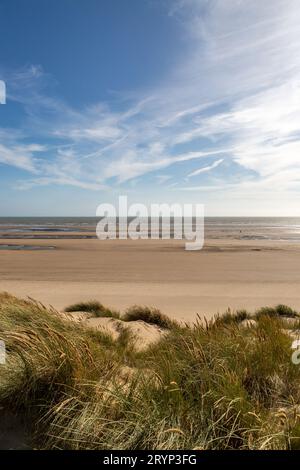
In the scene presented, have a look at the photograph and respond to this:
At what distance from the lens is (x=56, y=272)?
16922 millimetres

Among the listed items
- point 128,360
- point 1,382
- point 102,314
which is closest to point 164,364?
point 128,360

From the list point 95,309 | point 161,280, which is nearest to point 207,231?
point 161,280

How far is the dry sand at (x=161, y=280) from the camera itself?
1095cm

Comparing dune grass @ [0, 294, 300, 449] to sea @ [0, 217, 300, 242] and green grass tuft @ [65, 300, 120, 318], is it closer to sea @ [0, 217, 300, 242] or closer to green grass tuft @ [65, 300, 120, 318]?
green grass tuft @ [65, 300, 120, 318]

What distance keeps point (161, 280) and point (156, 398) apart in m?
12.1

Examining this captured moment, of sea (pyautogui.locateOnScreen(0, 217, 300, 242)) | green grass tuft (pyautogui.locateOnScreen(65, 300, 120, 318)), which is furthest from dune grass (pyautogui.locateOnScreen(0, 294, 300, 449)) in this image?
sea (pyautogui.locateOnScreen(0, 217, 300, 242))

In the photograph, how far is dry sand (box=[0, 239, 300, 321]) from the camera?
1095 cm

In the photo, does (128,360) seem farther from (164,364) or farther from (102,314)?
(102,314)

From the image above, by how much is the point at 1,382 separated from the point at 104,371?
105 cm

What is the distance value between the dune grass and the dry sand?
5.43 m

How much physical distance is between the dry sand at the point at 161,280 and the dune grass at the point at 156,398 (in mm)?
5433

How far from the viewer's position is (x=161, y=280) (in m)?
14.9

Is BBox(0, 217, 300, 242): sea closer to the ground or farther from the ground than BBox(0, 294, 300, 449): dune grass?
farther from the ground

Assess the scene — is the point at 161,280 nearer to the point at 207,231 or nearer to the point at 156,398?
the point at 156,398
